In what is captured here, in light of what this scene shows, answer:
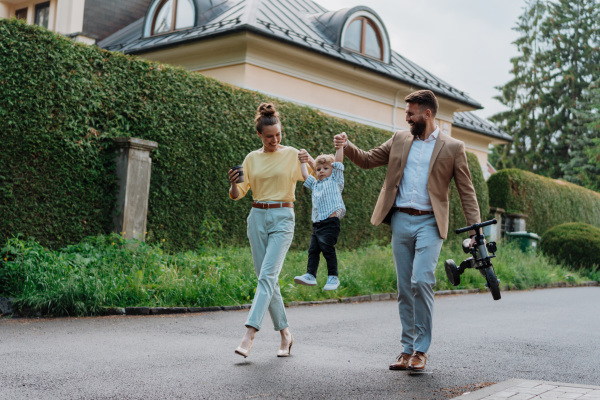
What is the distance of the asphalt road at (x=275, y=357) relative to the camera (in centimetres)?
482

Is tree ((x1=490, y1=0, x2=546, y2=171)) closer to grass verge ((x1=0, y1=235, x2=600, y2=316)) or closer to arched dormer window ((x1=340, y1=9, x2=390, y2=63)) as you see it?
arched dormer window ((x1=340, y1=9, x2=390, y2=63))

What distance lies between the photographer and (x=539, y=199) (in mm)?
27406

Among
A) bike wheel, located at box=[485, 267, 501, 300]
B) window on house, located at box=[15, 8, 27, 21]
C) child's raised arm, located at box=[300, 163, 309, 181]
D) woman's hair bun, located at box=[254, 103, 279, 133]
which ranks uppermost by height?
window on house, located at box=[15, 8, 27, 21]

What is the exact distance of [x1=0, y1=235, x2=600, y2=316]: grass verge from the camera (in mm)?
8703

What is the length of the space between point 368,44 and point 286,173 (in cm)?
1992

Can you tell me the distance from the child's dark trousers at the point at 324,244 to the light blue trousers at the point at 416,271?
1.86 metres

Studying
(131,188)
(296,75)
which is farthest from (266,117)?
(296,75)

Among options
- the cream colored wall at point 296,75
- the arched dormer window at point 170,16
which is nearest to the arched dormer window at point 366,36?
the cream colored wall at point 296,75

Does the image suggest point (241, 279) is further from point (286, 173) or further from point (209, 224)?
point (286, 173)

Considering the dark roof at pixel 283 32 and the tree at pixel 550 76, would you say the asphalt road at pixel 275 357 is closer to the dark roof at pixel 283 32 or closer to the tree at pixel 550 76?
the dark roof at pixel 283 32

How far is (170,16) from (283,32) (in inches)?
180

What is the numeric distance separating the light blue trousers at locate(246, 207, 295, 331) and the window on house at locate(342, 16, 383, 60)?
60.9ft

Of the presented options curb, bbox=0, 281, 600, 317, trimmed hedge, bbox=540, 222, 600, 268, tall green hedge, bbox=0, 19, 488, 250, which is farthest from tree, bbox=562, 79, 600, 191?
tall green hedge, bbox=0, 19, 488, 250

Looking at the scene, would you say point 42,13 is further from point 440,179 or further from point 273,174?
point 440,179
